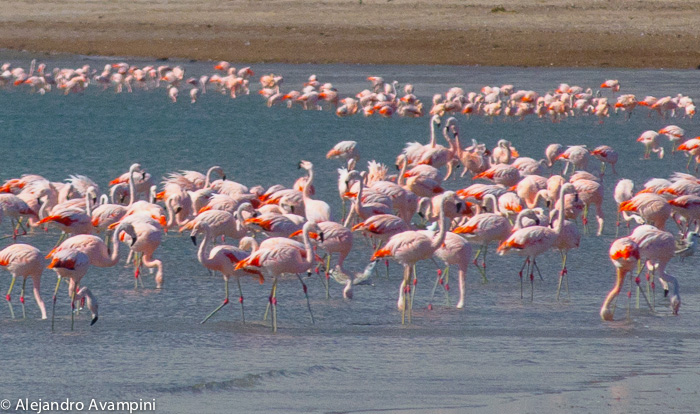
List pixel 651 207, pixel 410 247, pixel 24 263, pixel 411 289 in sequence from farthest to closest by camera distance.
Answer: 1. pixel 651 207
2. pixel 411 289
3. pixel 410 247
4. pixel 24 263

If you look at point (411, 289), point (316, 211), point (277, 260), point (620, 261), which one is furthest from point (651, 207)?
point (277, 260)

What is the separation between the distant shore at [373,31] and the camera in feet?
95.1

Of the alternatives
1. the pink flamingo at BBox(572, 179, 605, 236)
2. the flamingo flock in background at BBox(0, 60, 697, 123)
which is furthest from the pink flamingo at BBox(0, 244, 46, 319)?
the flamingo flock in background at BBox(0, 60, 697, 123)

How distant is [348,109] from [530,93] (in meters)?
2.99

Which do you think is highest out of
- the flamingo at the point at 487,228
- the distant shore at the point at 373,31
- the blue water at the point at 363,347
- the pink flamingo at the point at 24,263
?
the distant shore at the point at 373,31

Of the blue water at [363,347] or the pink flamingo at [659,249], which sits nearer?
the blue water at [363,347]

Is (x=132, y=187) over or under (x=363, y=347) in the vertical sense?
over

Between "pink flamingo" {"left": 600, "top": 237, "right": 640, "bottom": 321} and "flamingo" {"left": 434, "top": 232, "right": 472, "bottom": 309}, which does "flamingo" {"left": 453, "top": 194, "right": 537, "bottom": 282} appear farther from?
"pink flamingo" {"left": 600, "top": 237, "right": 640, "bottom": 321}

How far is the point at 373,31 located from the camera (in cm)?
3328

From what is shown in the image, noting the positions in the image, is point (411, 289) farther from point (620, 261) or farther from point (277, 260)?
point (620, 261)

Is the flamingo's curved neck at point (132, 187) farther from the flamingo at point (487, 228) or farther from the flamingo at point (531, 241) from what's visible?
the flamingo at point (531, 241)

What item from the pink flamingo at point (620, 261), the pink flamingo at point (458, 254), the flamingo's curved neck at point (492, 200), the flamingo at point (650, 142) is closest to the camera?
the pink flamingo at point (620, 261)

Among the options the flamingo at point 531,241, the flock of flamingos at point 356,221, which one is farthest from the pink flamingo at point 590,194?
the flamingo at point 531,241

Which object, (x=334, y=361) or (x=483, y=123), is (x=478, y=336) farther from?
(x=483, y=123)
